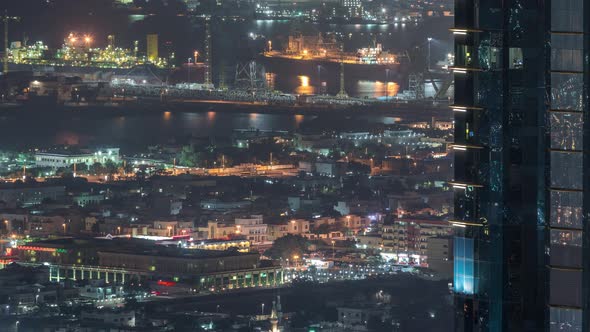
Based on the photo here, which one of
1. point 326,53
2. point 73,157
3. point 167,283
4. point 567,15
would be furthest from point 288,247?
point 326,53

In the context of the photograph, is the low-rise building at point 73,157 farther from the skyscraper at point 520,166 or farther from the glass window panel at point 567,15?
the glass window panel at point 567,15

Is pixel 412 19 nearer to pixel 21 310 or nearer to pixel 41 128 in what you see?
pixel 41 128

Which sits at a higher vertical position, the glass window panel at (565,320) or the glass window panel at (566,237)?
the glass window panel at (566,237)

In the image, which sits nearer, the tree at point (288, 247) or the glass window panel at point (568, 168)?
the glass window panel at point (568, 168)

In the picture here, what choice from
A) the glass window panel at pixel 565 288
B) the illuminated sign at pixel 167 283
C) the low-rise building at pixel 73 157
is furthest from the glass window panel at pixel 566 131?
the low-rise building at pixel 73 157

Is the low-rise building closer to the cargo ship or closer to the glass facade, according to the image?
the cargo ship

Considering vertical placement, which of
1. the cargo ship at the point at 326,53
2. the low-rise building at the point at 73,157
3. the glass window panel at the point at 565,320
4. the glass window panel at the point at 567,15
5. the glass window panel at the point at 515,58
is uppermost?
the glass window panel at the point at 567,15

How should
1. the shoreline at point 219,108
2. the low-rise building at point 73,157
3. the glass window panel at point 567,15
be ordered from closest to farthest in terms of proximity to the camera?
the glass window panel at point 567,15, the low-rise building at point 73,157, the shoreline at point 219,108
